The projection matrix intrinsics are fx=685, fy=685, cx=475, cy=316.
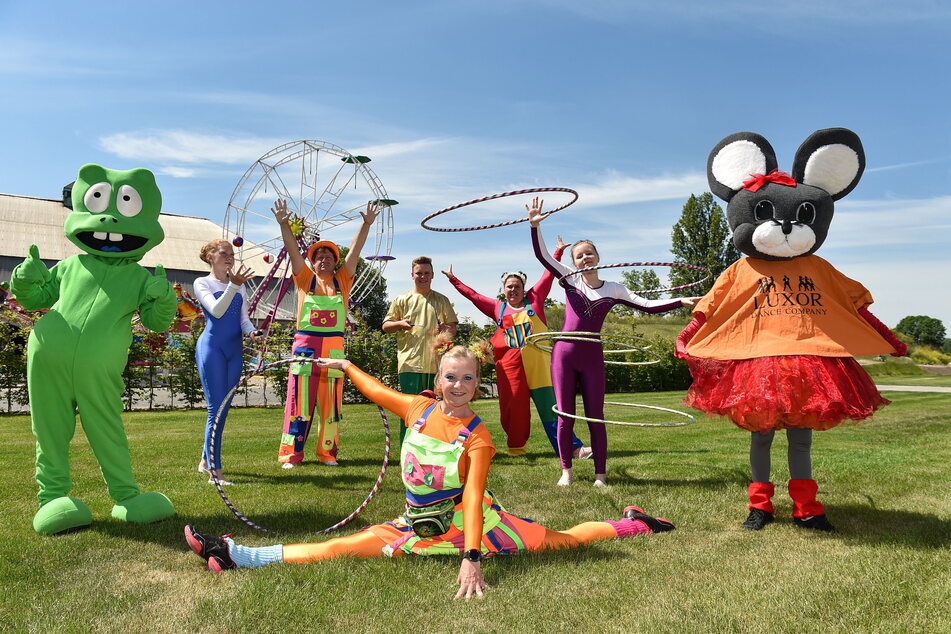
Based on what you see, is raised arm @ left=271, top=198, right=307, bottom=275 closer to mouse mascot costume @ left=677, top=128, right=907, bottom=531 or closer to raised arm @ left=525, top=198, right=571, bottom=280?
raised arm @ left=525, top=198, right=571, bottom=280

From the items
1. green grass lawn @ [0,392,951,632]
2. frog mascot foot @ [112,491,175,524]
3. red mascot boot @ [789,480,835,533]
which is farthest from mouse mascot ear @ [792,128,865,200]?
frog mascot foot @ [112,491,175,524]

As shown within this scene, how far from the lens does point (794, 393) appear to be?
4.29 meters

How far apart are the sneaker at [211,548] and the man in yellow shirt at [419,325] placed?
368cm

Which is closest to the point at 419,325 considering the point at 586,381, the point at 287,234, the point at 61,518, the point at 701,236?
the point at 287,234

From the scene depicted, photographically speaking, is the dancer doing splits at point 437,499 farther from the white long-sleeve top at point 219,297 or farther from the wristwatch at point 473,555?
the white long-sleeve top at point 219,297

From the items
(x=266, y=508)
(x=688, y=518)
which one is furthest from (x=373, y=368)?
(x=688, y=518)

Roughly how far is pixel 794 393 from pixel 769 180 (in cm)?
157

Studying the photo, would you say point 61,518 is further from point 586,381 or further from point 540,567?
point 586,381

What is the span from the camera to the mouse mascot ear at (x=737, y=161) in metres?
4.98

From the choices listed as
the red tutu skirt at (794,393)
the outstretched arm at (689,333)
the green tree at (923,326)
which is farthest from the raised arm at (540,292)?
the green tree at (923,326)

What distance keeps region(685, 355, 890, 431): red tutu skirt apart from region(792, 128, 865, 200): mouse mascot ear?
4.19 ft

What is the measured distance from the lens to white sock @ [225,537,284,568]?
377 centimetres

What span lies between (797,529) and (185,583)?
12.5 ft

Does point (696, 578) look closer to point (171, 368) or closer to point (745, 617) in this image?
point (745, 617)
